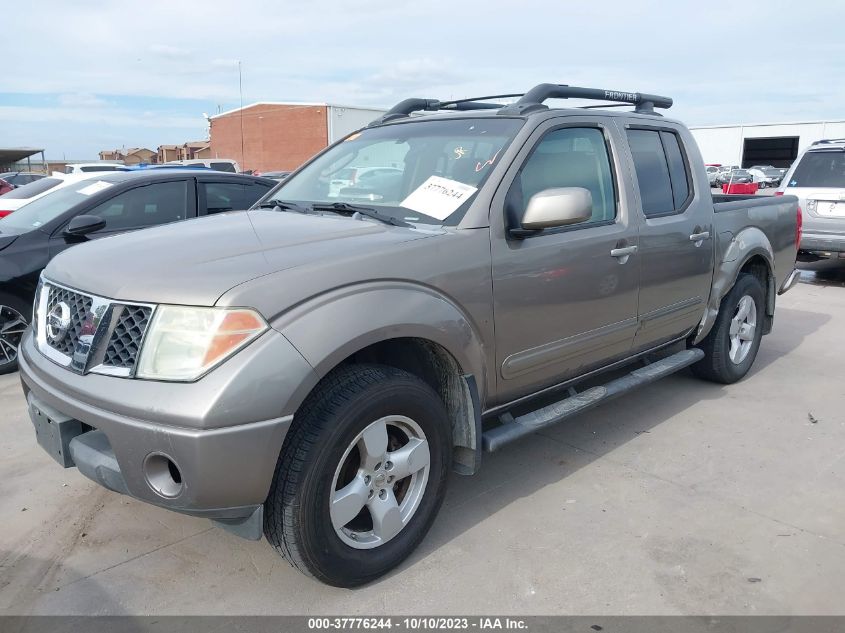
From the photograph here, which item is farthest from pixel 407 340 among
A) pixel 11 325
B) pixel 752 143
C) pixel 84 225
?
pixel 752 143

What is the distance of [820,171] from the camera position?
9812 millimetres

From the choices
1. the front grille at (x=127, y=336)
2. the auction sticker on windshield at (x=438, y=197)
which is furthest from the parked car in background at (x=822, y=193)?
the front grille at (x=127, y=336)

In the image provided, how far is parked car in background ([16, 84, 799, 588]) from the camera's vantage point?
7.50 ft

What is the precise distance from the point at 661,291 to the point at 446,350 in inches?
70.0

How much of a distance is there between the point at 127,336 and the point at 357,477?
0.98 m

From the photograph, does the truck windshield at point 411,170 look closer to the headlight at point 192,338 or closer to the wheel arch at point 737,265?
the headlight at point 192,338

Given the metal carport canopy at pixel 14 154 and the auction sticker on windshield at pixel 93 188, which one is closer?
the auction sticker on windshield at pixel 93 188

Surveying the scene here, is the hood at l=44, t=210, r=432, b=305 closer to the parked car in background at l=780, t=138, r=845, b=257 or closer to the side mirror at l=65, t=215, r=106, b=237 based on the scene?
the side mirror at l=65, t=215, r=106, b=237

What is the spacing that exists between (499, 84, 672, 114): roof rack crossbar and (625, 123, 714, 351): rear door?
23 centimetres

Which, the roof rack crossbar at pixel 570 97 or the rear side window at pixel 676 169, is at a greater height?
the roof rack crossbar at pixel 570 97

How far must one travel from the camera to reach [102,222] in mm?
5430

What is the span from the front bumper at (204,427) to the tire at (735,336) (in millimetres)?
3560

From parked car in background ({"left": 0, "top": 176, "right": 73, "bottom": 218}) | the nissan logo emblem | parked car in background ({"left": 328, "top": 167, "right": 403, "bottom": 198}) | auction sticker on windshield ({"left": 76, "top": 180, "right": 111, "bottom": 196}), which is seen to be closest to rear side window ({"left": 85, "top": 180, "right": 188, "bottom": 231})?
auction sticker on windshield ({"left": 76, "top": 180, "right": 111, "bottom": 196})

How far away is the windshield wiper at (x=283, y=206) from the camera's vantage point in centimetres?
352
